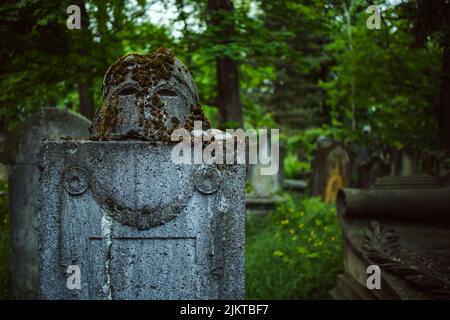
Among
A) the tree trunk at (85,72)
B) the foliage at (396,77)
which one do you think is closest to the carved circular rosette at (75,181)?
the tree trunk at (85,72)

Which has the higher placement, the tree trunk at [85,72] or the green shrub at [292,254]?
the tree trunk at [85,72]

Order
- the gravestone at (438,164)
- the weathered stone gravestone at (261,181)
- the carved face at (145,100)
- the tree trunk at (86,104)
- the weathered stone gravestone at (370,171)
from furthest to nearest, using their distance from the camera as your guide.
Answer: the weathered stone gravestone at (370,171) < the weathered stone gravestone at (261,181) < the tree trunk at (86,104) < the gravestone at (438,164) < the carved face at (145,100)

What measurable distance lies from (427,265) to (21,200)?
4.46m

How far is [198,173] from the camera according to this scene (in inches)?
115

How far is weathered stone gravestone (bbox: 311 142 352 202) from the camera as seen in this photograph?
36.1 feet

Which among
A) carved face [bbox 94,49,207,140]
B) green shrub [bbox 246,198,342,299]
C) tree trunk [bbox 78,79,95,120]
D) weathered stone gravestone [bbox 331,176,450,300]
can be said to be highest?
tree trunk [bbox 78,79,95,120]

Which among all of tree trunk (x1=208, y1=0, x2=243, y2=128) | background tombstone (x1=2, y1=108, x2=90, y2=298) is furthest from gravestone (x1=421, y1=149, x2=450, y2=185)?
background tombstone (x1=2, y1=108, x2=90, y2=298)

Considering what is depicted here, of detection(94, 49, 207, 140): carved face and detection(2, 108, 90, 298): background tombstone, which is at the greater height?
detection(94, 49, 207, 140): carved face

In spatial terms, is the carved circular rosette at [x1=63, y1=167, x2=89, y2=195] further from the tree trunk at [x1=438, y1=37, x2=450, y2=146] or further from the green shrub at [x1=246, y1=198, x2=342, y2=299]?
the tree trunk at [x1=438, y1=37, x2=450, y2=146]

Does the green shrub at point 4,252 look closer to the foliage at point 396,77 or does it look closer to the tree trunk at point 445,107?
the foliage at point 396,77

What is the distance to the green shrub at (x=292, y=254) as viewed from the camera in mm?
5852

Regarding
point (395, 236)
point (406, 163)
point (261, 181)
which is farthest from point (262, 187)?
point (395, 236)

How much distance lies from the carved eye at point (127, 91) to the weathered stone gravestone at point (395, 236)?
2778 mm

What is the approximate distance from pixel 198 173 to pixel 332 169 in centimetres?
856
